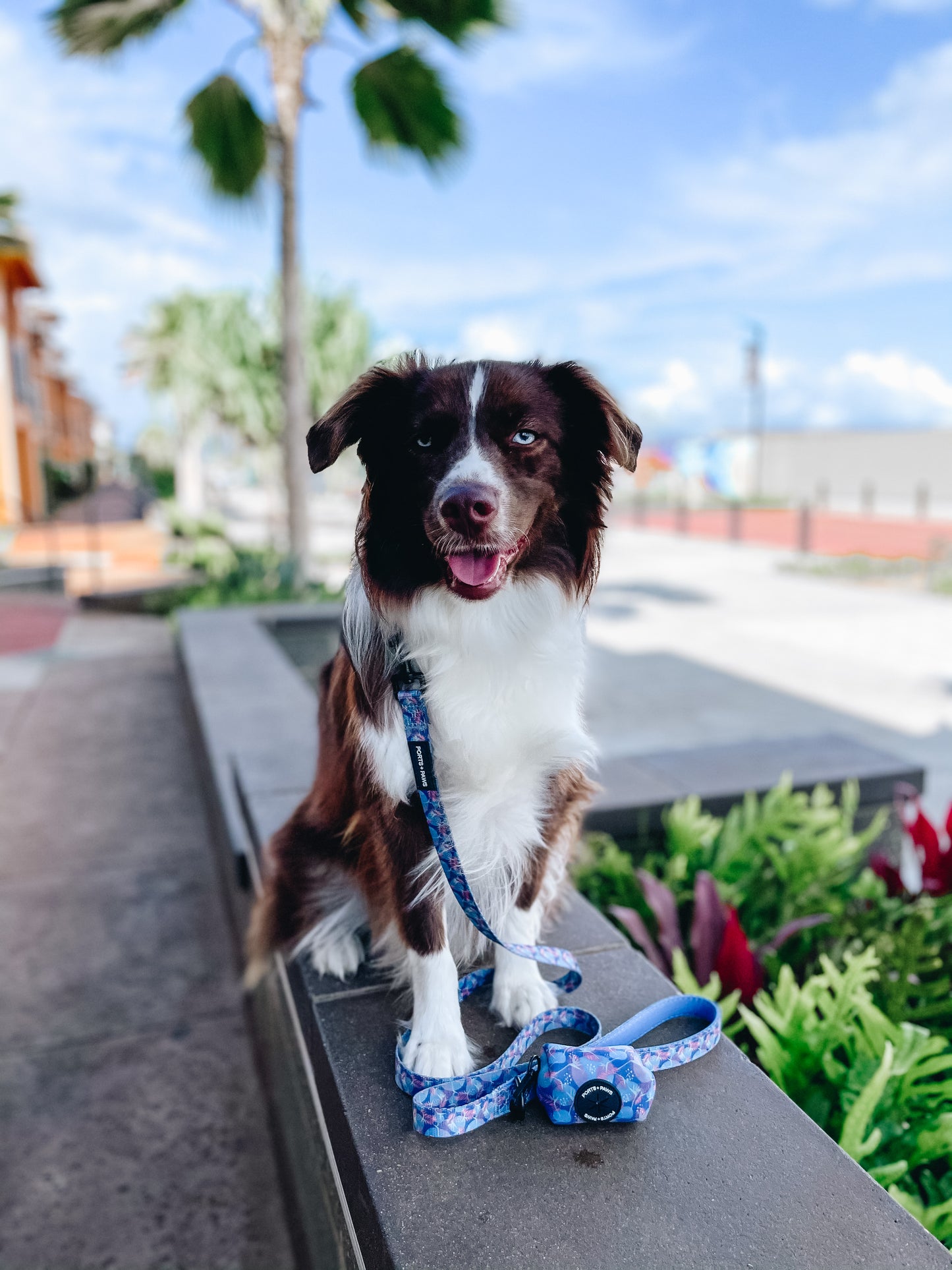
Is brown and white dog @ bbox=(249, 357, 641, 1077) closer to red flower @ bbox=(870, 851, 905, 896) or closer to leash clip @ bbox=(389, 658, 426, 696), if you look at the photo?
leash clip @ bbox=(389, 658, 426, 696)

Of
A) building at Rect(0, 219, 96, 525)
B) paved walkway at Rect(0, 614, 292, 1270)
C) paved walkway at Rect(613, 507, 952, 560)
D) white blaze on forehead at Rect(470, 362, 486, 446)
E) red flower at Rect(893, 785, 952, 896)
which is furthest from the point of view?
building at Rect(0, 219, 96, 525)

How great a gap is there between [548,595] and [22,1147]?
2228 millimetres

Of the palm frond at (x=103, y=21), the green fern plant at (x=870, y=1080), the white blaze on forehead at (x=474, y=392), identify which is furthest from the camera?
the palm frond at (x=103, y=21)

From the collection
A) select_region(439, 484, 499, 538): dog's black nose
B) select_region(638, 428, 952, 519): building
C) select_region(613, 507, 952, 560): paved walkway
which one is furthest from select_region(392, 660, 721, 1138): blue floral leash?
select_region(638, 428, 952, 519): building

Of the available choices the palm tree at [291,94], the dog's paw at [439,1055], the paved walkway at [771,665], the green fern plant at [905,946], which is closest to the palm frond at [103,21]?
→ the palm tree at [291,94]

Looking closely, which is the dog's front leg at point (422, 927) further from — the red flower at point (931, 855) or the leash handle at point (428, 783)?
the red flower at point (931, 855)

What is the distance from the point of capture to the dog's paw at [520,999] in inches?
72.9

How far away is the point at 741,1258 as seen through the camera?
127cm

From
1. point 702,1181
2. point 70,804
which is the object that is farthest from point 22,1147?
point 70,804

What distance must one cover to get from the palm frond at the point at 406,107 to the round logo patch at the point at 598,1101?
30.1ft

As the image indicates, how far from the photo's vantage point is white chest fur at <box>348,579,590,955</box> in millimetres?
1685

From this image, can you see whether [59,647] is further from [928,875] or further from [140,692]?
[928,875]

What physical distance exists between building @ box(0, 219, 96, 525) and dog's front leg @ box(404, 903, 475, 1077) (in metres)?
20.1

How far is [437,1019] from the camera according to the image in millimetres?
1722
